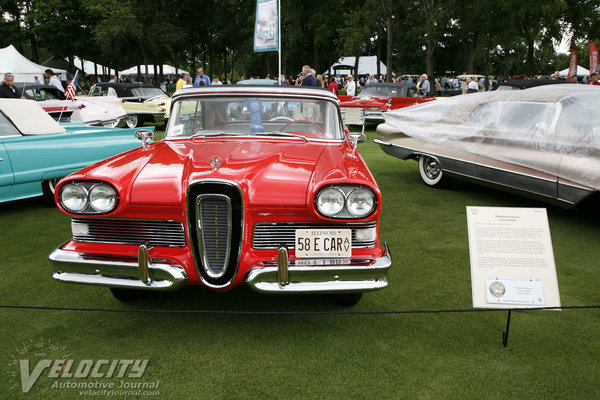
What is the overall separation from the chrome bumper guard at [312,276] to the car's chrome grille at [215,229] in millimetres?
210

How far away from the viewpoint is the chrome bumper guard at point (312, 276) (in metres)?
2.93

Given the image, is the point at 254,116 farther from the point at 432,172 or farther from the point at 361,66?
the point at 361,66

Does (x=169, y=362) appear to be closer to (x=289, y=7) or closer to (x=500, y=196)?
(x=500, y=196)

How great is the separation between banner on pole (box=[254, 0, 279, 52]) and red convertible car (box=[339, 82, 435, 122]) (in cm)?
269

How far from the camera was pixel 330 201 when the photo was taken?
2.98 meters

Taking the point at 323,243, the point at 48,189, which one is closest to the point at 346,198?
the point at 323,243

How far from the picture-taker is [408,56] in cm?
6381

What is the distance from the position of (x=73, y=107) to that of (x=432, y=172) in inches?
359

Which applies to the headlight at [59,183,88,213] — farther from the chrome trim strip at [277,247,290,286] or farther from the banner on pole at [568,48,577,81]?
the banner on pole at [568,48,577,81]

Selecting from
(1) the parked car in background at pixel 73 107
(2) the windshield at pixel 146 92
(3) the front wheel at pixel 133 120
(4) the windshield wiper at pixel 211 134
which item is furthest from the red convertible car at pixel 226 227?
(2) the windshield at pixel 146 92

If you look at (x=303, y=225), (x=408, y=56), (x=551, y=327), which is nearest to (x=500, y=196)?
(x=551, y=327)

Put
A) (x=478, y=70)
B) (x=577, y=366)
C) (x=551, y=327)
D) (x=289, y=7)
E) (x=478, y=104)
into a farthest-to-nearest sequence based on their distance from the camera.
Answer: (x=478, y=70) < (x=289, y=7) < (x=478, y=104) < (x=551, y=327) < (x=577, y=366)

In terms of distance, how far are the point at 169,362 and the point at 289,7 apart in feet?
124

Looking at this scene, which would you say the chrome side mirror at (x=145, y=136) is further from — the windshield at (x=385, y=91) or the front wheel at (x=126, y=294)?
the windshield at (x=385, y=91)
